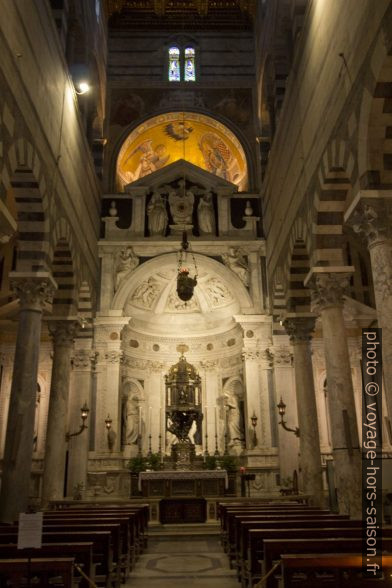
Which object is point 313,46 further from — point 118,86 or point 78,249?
point 118,86

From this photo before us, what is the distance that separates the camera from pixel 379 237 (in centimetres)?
861

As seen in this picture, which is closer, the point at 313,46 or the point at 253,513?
the point at 253,513

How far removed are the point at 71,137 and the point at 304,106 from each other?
20.9 feet

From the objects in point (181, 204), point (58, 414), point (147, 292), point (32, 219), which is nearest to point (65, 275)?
point (32, 219)

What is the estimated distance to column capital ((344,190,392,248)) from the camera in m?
8.60

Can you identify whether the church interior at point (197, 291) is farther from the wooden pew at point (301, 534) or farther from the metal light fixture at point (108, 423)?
the metal light fixture at point (108, 423)

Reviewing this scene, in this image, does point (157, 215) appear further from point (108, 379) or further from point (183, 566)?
point (183, 566)

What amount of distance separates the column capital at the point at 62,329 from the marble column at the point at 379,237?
9.49m

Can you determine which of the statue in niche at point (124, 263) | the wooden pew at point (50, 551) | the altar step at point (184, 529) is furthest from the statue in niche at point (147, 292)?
the wooden pew at point (50, 551)

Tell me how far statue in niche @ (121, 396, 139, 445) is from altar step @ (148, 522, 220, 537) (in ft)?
19.5

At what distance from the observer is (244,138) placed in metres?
22.9

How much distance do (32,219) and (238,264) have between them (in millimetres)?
9490

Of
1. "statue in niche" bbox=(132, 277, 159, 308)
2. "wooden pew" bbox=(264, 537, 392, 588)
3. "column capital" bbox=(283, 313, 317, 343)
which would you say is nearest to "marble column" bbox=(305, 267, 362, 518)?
"column capital" bbox=(283, 313, 317, 343)

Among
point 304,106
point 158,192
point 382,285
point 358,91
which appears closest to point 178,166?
point 158,192
